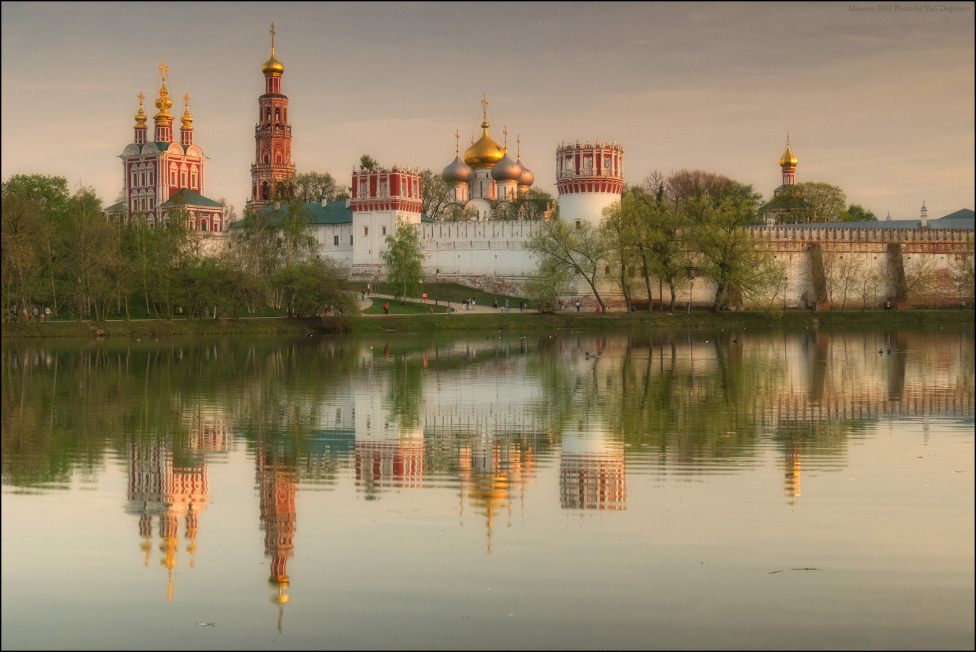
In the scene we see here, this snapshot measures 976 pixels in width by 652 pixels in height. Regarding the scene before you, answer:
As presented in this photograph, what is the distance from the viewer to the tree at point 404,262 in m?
64.9

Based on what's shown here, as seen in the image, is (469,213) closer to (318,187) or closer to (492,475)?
(318,187)

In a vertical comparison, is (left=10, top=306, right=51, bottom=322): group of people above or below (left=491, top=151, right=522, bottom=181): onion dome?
below

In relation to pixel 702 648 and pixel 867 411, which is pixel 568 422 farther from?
pixel 702 648

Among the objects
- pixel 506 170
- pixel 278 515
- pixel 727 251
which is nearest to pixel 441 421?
pixel 278 515

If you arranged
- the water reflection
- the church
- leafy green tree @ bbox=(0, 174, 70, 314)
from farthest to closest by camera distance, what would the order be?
1. the church
2. leafy green tree @ bbox=(0, 174, 70, 314)
3. the water reflection

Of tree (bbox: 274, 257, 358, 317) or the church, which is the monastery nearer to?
the church

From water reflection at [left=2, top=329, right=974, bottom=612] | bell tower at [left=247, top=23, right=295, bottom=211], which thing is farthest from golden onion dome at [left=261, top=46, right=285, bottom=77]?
water reflection at [left=2, top=329, right=974, bottom=612]

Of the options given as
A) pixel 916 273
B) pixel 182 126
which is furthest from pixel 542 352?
pixel 182 126

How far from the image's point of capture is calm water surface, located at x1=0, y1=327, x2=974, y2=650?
22.9 feet

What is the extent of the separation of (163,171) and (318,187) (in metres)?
16.6

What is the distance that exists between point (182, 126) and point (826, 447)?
8096cm

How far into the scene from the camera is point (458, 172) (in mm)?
87875

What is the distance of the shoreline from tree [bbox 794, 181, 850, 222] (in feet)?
94.2

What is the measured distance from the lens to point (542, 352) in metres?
36.0
